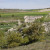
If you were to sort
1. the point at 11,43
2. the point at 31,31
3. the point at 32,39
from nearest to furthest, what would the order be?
the point at 11,43 < the point at 32,39 < the point at 31,31

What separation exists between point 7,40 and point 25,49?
9328 millimetres

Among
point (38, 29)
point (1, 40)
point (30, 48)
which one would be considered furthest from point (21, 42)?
point (30, 48)

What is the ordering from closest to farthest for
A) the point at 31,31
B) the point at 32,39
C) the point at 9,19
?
the point at 32,39, the point at 31,31, the point at 9,19

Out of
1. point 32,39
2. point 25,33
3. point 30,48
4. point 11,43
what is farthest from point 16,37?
point 30,48

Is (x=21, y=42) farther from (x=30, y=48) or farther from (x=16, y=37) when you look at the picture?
(x=30, y=48)

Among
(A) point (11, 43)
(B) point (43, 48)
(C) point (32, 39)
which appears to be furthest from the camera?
(C) point (32, 39)

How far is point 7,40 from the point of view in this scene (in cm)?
1625

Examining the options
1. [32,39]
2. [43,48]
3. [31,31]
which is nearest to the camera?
[43,48]

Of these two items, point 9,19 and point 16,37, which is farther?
point 9,19

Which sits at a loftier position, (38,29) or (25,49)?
(25,49)

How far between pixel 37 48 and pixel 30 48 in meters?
0.36

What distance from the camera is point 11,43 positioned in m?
15.6

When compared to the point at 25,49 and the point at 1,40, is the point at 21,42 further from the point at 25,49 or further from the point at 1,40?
the point at 25,49

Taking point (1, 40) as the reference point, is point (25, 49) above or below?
above
